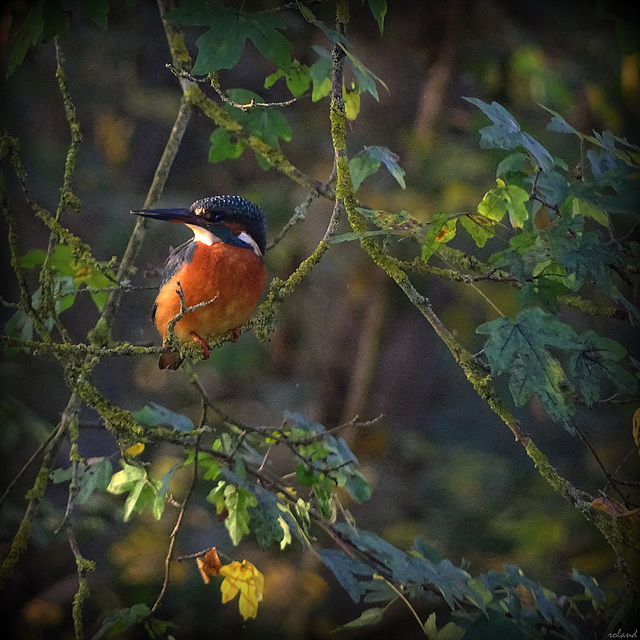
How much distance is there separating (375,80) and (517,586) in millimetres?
1018

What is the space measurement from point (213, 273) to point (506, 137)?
1.94 ft

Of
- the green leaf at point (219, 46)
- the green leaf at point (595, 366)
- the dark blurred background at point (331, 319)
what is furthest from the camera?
the dark blurred background at point (331, 319)

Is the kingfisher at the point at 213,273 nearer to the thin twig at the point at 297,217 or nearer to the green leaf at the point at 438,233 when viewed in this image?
the thin twig at the point at 297,217

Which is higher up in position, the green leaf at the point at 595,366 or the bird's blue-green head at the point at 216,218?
the bird's blue-green head at the point at 216,218

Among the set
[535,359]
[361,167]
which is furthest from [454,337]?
[361,167]

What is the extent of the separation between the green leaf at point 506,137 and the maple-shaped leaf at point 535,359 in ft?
1.00

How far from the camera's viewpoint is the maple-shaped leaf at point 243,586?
4.12 feet

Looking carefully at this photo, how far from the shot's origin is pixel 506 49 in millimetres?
1338

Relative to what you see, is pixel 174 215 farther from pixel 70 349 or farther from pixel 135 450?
pixel 135 450

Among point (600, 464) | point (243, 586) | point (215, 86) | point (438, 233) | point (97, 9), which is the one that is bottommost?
point (243, 586)

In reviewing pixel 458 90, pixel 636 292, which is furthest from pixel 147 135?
pixel 636 292

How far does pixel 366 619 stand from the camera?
1242mm

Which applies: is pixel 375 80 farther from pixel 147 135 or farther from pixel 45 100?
pixel 45 100

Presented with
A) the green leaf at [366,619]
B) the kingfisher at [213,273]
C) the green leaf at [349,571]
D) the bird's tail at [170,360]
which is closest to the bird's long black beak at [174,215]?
the kingfisher at [213,273]
